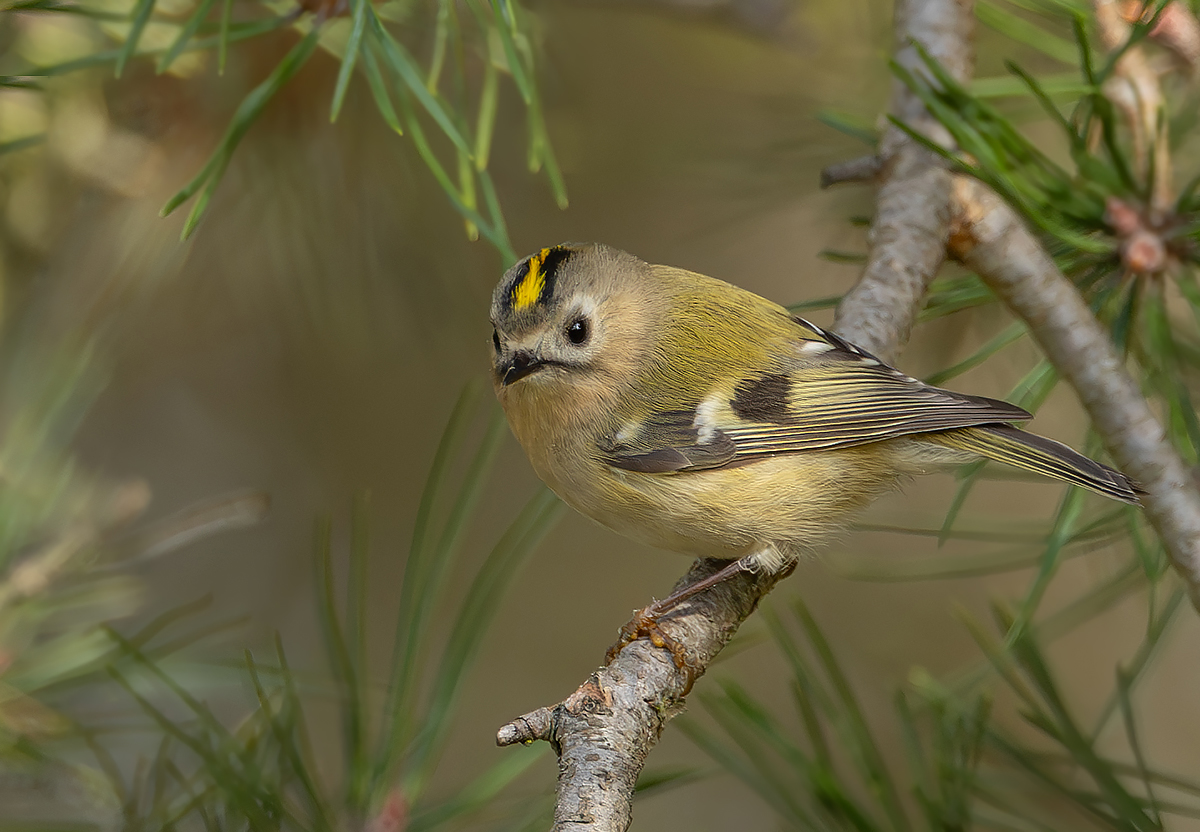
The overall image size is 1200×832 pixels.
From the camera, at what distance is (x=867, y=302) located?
3.50 feet

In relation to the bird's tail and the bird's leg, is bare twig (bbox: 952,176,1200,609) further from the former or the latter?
the bird's leg

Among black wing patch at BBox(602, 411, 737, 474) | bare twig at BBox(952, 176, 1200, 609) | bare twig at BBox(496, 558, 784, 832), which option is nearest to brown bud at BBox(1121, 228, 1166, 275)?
bare twig at BBox(952, 176, 1200, 609)

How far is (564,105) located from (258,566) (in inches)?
39.5

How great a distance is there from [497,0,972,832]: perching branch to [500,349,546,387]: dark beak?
11.4 inches

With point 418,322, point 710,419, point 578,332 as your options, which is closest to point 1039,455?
point 710,419

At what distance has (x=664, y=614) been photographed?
3.15ft

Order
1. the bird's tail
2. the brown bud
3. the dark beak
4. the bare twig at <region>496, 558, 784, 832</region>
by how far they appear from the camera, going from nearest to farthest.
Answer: the bare twig at <region>496, 558, 784, 832</region> → the bird's tail → the brown bud → the dark beak

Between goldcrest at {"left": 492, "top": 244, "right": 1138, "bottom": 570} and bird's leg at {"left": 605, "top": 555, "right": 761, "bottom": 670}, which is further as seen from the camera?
goldcrest at {"left": 492, "top": 244, "right": 1138, "bottom": 570}

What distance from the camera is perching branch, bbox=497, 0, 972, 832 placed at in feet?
2.31

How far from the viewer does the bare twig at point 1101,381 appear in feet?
2.80

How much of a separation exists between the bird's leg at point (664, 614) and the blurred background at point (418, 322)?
0.08 metres

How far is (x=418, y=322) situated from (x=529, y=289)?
44cm

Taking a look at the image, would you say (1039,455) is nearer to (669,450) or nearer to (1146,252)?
(1146,252)

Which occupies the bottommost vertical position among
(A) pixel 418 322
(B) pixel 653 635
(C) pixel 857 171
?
(B) pixel 653 635
